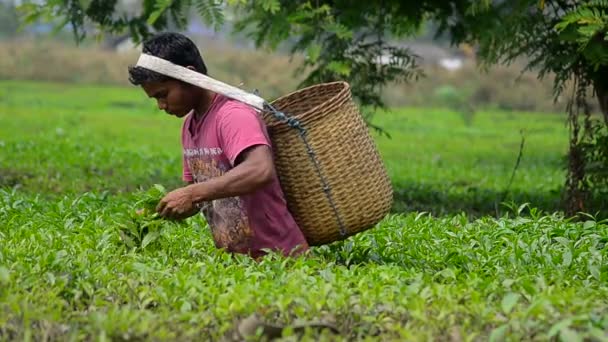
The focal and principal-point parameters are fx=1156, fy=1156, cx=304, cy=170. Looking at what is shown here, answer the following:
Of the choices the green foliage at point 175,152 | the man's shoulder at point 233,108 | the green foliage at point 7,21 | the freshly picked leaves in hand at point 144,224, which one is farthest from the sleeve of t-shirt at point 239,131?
the green foliage at point 7,21

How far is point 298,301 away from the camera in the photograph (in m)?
4.78

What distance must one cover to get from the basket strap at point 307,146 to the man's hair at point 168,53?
46 centimetres

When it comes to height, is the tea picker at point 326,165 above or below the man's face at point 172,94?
below

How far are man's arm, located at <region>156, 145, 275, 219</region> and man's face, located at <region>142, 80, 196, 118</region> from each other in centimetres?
47

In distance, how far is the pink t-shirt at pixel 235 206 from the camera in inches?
233

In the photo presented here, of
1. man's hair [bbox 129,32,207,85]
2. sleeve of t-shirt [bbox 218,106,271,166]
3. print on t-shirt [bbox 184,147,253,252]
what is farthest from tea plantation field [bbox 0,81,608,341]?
man's hair [bbox 129,32,207,85]

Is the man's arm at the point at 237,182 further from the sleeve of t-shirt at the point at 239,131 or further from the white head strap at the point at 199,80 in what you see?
the white head strap at the point at 199,80

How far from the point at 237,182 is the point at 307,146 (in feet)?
1.72

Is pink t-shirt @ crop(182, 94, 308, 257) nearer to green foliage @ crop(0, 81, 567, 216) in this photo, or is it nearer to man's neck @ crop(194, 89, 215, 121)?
man's neck @ crop(194, 89, 215, 121)

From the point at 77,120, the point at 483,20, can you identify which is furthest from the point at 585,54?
the point at 77,120

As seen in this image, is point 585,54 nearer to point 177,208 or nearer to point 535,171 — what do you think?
point 177,208

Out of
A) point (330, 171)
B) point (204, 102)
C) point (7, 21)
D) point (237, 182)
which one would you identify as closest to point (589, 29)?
point (330, 171)

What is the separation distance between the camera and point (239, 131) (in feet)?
18.8

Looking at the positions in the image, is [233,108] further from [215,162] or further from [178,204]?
[178,204]
